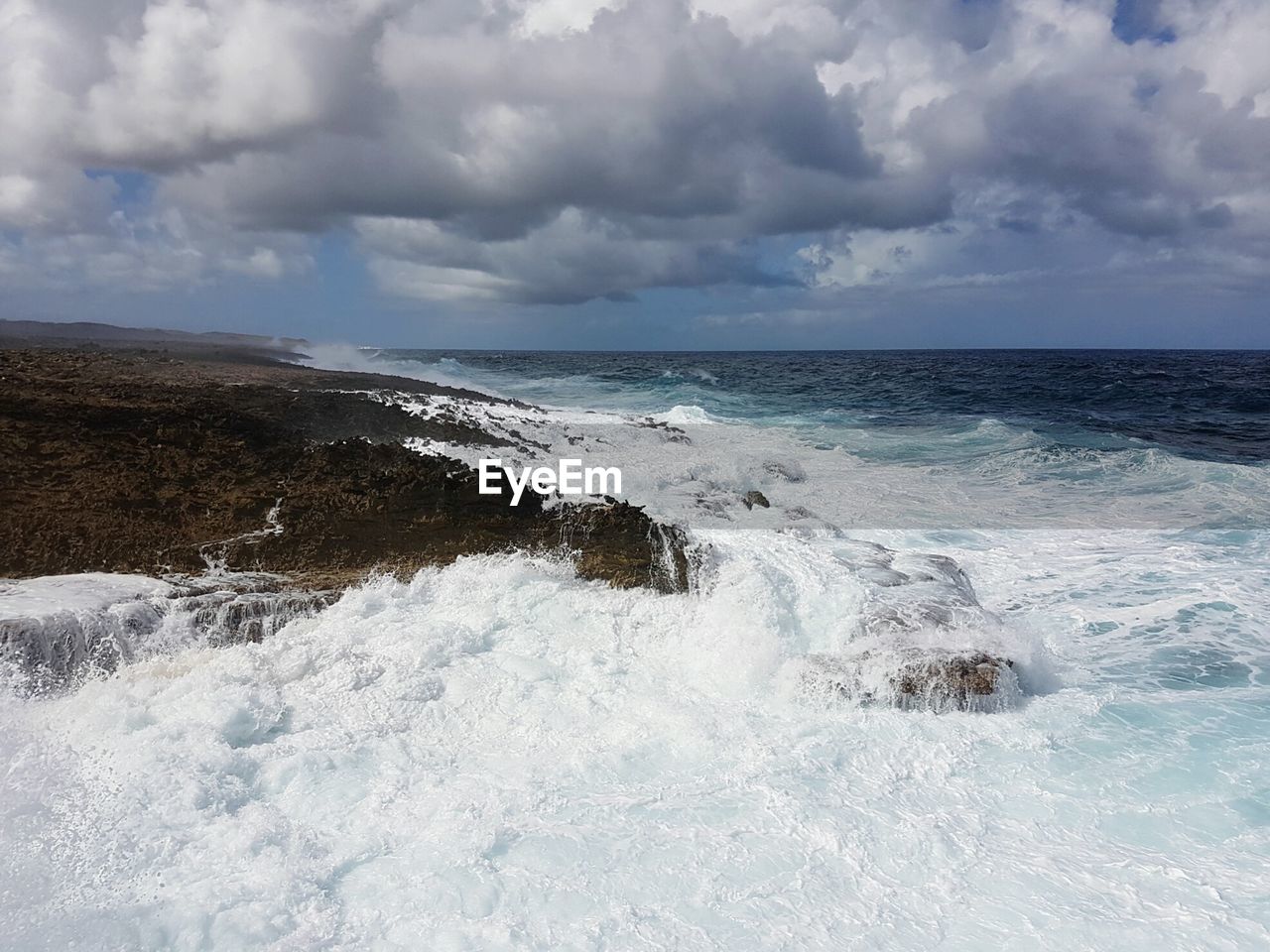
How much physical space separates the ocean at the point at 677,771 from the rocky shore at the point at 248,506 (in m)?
0.70

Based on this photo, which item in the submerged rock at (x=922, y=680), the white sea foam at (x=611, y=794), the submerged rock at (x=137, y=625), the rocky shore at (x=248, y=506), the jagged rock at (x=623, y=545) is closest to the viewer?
the white sea foam at (x=611, y=794)

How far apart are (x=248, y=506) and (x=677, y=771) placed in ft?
20.7

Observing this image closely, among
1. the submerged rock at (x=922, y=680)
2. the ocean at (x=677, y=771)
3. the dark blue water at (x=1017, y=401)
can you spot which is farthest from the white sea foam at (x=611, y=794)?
the dark blue water at (x=1017, y=401)

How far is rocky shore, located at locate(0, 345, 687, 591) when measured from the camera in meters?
7.94

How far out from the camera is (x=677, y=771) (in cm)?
571

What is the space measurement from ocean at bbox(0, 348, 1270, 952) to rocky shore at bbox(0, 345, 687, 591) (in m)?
0.70

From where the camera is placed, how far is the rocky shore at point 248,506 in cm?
794

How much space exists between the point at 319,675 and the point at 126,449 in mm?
5914

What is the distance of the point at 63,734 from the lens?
5516 mm

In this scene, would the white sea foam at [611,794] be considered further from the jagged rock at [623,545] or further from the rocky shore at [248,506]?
the rocky shore at [248,506]

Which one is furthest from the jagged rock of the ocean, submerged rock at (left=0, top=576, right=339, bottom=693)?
submerged rock at (left=0, top=576, right=339, bottom=693)

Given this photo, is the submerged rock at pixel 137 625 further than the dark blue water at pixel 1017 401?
No

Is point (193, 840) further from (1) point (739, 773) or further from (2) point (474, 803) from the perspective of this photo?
(1) point (739, 773)

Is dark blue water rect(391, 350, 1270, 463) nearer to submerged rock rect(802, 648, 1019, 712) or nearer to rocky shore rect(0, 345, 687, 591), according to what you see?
submerged rock rect(802, 648, 1019, 712)
